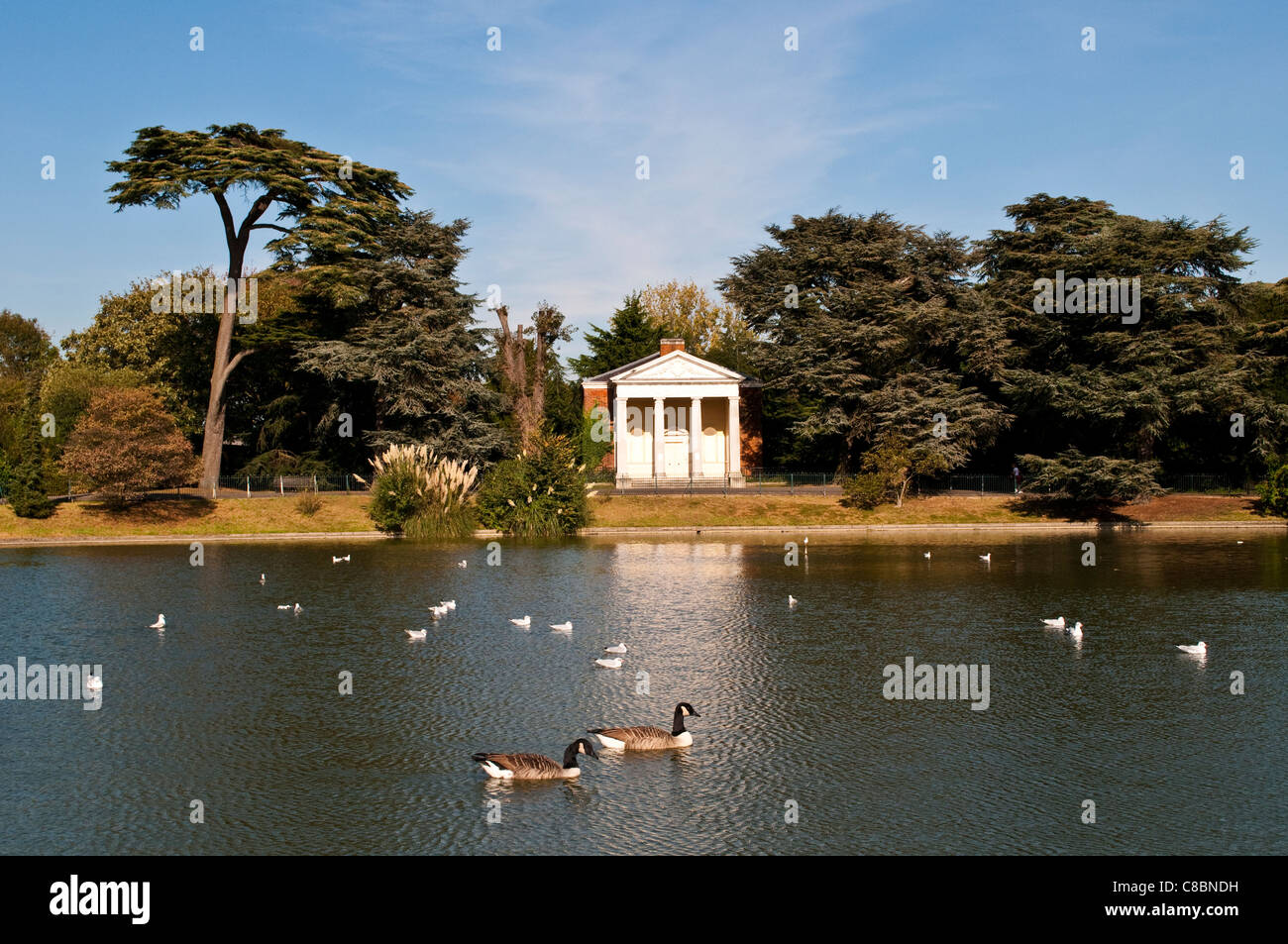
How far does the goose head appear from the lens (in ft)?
48.4

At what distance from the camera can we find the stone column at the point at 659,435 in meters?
67.4

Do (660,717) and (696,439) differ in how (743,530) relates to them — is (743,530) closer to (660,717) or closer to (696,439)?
(696,439)

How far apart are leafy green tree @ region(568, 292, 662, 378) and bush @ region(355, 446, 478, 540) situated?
127 feet

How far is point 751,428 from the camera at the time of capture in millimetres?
72188

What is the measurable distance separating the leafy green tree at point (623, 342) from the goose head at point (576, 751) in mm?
72140

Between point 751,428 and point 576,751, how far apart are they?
5828cm

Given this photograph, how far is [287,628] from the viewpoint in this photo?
25766mm

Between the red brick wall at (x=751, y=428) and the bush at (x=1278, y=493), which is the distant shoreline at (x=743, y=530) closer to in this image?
the bush at (x=1278, y=493)

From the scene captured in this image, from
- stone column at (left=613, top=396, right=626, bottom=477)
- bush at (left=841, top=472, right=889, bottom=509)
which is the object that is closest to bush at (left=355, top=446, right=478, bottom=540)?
stone column at (left=613, top=396, right=626, bottom=477)

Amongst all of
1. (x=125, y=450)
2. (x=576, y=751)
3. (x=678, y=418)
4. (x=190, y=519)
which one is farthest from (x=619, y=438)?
(x=576, y=751)

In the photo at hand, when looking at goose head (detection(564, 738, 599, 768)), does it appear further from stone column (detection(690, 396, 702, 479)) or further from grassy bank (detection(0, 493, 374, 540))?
stone column (detection(690, 396, 702, 479))
